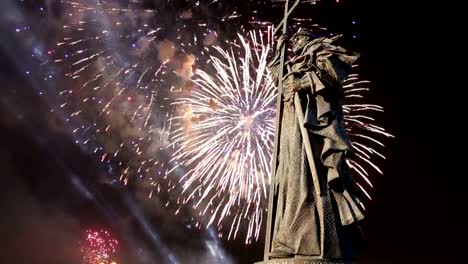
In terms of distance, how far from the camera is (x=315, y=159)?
8102 mm

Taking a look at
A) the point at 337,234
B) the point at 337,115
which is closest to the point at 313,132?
the point at 337,115

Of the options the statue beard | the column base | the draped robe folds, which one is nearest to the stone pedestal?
the column base

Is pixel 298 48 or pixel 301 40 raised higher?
pixel 301 40

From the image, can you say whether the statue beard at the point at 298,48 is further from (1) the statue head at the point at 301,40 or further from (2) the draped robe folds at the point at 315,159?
(2) the draped robe folds at the point at 315,159

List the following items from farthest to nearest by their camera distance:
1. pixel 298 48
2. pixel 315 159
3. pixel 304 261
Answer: pixel 298 48 < pixel 315 159 < pixel 304 261

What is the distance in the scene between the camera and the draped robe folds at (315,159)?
7559 mm

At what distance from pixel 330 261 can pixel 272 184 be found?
4.84ft

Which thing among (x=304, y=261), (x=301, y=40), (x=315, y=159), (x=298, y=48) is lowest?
(x=304, y=261)

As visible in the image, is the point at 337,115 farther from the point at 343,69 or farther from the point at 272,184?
the point at 272,184

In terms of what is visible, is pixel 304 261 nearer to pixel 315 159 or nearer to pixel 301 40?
pixel 315 159

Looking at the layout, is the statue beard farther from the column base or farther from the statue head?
the column base

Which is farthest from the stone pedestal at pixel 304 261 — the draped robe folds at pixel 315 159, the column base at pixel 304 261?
the draped robe folds at pixel 315 159

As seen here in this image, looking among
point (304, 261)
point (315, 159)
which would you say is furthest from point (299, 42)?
point (304, 261)

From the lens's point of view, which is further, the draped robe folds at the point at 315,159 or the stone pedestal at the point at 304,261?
the draped robe folds at the point at 315,159
